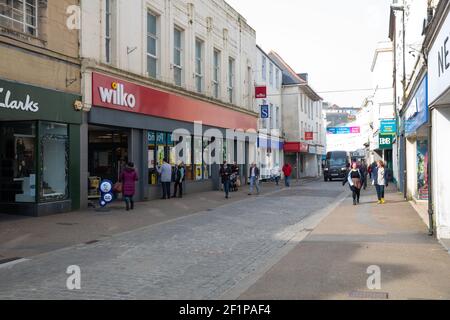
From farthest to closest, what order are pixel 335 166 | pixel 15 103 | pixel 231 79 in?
1. pixel 335 166
2. pixel 231 79
3. pixel 15 103

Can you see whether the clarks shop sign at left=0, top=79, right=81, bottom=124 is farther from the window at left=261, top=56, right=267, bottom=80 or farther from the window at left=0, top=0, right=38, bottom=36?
the window at left=261, top=56, right=267, bottom=80

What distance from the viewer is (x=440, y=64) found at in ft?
29.2

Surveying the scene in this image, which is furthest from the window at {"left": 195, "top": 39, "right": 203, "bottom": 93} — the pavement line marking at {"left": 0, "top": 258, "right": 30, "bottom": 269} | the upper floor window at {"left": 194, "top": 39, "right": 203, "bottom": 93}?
the pavement line marking at {"left": 0, "top": 258, "right": 30, "bottom": 269}

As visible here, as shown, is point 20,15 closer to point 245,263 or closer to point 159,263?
point 159,263

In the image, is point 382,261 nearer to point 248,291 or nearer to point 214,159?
point 248,291

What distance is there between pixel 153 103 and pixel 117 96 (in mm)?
2752

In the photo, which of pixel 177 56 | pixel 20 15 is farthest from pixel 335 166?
pixel 20 15

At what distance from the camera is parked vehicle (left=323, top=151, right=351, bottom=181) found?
43.0 metres

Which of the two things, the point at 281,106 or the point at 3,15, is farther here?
the point at 281,106

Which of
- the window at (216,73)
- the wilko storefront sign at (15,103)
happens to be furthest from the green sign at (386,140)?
the wilko storefront sign at (15,103)

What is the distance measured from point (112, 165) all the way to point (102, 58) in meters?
5.52

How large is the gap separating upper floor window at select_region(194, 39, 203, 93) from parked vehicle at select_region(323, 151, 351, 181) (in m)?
20.4

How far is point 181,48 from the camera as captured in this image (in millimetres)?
23766
